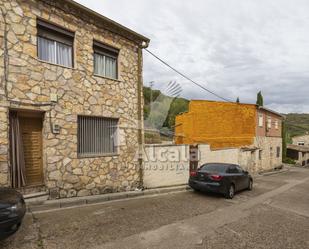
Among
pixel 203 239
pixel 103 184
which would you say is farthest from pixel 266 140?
pixel 203 239

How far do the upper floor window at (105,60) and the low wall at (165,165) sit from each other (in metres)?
3.64

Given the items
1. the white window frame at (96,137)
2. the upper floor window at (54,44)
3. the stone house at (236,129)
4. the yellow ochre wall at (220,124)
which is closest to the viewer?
the upper floor window at (54,44)

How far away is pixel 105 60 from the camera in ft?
31.6

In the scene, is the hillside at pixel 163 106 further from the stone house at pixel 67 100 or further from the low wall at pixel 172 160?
the stone house at pixel 67 100

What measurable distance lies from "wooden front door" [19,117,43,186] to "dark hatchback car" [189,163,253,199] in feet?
20.2

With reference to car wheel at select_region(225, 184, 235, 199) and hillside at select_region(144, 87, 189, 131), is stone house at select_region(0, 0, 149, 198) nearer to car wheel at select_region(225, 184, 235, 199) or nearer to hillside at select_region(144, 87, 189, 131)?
car wheel at select_region(225, 184, 235, 199)

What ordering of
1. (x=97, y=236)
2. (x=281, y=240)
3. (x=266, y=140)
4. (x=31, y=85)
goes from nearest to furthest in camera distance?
1. (x=97, y=236)
2. (x=281, y=240)
3. (x=31, y=85)
4. (x=266, y=140)

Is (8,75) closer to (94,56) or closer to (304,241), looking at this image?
(94,56)

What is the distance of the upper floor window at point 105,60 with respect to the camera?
9.30 metres

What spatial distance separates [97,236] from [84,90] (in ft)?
16.9

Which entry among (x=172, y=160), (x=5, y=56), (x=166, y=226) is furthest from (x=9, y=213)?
(x=172, y=160)

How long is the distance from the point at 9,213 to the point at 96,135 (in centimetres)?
537

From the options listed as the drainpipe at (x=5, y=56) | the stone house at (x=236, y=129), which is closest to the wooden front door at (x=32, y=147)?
the drainpipe at (x=5, y=56)

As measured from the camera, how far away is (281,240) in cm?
549
